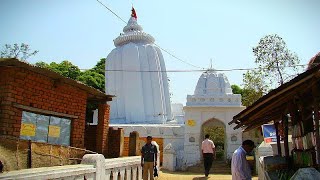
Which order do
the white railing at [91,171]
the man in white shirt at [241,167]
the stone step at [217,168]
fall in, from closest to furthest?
the white railing at [91,171]
the man in white shirt at [241,167]
the stone step at [217,168]

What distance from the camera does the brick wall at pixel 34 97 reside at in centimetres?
849

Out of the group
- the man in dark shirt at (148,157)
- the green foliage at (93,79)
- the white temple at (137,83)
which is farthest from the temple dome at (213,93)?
the green foliage at (93,79)

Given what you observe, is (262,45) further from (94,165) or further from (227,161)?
(94,165)

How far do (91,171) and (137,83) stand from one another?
23.6m

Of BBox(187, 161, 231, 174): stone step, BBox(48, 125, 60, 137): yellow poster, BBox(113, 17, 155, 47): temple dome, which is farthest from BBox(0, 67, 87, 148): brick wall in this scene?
BBox(113, 17, 155, 47): temple dome

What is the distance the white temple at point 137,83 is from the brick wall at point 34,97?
17.7 metres

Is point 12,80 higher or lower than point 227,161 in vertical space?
higher

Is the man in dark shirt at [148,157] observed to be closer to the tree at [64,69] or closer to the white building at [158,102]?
the white building at [158,102]

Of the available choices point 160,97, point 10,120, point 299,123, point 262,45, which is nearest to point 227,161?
point 262,45

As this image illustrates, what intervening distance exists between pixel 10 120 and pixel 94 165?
2.65 metres

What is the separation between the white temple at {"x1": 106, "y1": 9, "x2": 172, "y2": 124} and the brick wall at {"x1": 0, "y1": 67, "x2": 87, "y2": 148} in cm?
1768

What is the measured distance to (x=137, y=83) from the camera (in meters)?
30.7

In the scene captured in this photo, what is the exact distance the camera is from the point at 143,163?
10.4 metres

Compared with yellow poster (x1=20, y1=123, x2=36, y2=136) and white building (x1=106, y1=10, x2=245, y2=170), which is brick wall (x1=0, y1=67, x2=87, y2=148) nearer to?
yellow poster (x1=20, y1=123, x2=36, y2=136)
